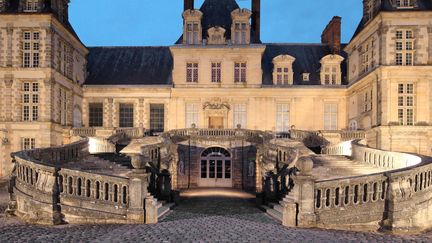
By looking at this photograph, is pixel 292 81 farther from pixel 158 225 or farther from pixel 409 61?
pixel 158 225

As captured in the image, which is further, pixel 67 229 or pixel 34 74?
pixel 34 74

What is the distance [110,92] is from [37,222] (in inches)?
820

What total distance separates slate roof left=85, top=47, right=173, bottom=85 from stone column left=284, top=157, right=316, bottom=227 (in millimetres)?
22589

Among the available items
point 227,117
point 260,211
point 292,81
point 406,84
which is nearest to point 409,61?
point 406,84

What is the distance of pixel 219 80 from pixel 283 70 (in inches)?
196

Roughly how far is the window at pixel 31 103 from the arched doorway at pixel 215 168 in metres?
10.7

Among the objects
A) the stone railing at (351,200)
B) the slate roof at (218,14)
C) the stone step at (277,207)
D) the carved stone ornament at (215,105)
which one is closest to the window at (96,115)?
the slate roof at (218,14)

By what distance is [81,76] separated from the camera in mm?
32562

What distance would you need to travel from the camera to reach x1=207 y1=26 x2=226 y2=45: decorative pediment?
3112cm

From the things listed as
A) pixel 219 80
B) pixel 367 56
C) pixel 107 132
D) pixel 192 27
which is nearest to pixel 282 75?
pixel 219 80

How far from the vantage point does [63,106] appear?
28391mm

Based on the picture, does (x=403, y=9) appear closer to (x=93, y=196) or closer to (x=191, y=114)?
(x=191, y=114)

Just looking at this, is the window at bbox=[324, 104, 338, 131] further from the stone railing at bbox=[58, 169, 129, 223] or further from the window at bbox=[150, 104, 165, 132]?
the stone railing at bbox=[58, 169, 129, 223]

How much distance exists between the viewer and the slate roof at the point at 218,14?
32.4 meters
